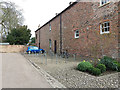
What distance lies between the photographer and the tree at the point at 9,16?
2319 centimetres

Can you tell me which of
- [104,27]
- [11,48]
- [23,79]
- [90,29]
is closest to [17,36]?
[11,48]

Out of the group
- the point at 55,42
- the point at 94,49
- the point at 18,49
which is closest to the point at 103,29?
the point at 94,49

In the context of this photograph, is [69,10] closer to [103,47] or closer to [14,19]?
[103,47]

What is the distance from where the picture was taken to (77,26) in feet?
38.0

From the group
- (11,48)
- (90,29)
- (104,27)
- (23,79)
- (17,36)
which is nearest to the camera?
(23,79)

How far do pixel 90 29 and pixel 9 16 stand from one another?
69.3ft

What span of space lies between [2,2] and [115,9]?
76.2 ft

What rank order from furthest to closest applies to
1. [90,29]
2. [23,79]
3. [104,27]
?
[90,29] → [104,27] → [23,79]

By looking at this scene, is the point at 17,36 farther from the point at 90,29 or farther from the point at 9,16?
the point at 90,29

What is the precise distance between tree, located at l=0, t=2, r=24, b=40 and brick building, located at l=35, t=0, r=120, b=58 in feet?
46.4

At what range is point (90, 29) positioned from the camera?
981 cm

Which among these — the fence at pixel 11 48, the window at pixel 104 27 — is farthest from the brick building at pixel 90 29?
the fence at pixel 11 48

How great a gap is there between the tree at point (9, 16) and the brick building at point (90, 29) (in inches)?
557

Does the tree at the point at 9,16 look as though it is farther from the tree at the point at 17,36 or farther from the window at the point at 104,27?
the window at the point at 104,27
